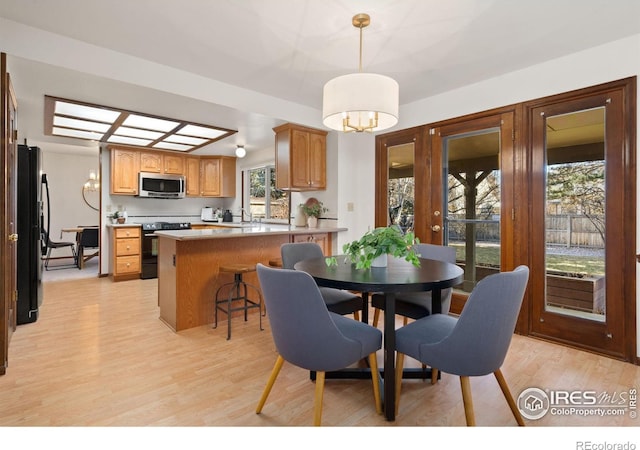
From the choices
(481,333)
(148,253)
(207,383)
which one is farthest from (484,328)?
(148,253)

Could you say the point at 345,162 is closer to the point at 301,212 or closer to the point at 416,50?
the point at 301,212

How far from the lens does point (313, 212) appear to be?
430cm

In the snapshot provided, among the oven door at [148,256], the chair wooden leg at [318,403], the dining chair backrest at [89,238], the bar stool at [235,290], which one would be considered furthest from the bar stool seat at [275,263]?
the dining chair backrest at [89,238]

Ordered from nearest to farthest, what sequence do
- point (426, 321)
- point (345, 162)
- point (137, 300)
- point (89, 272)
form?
1. point (426, 321)
2. point (137, 300)
3. point (345, 162)
4. point (89, 272)

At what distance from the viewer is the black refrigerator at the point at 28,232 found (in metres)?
2.96

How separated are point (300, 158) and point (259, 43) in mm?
1645

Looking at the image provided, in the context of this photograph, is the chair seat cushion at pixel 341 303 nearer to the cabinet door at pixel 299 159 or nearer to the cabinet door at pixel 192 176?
the cabinet door at pixel 299 159

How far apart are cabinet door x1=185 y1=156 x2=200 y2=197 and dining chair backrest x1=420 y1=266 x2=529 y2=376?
5.51m

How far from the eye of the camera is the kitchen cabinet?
4.93 m

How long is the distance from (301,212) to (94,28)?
2.77 metres

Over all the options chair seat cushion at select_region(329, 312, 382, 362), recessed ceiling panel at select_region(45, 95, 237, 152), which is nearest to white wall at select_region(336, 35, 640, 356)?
recessed ceiling panel at select_region(45, 95, 237, 152)

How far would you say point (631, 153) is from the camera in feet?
7.64

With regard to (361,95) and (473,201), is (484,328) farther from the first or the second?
(473,201)
